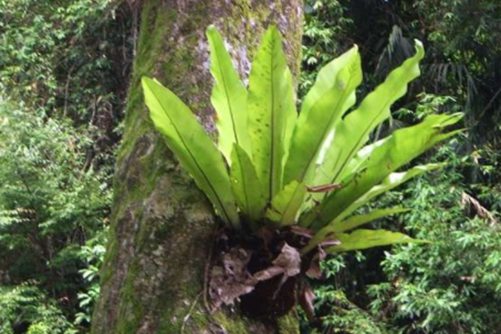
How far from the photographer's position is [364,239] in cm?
97

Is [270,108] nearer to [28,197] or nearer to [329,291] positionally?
[329,291]

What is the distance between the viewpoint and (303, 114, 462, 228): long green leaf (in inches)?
34.5

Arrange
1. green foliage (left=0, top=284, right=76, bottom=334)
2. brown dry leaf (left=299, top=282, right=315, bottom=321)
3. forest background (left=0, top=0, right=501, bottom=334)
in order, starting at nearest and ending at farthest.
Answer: brown dry leaf (left=299, top=282, right=315, bottom=321) < forest background (left=0, top=0, right=501, bottom=334) < green foliage (left=0, top=284, right=76, bottom=334)

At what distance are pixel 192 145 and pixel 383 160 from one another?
0.87 ft

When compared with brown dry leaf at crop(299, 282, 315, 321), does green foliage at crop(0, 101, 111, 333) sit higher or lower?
higher

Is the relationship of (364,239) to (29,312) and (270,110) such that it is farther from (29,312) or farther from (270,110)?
(29,312)

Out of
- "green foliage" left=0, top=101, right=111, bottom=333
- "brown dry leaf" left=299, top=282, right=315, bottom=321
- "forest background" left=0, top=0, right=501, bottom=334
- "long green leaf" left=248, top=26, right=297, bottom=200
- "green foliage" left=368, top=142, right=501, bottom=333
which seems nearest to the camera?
"long green leaf" left=248, top=26, right=297, bottom=200

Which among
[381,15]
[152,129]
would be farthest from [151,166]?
[381,15]

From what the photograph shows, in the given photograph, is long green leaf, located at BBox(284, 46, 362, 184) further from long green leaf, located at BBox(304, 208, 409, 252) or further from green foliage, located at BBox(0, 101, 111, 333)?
green foliage, located at BBox(0, 101, 111, 333)

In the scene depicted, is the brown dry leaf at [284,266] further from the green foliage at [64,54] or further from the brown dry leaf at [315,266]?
the green foliage at [64,54]

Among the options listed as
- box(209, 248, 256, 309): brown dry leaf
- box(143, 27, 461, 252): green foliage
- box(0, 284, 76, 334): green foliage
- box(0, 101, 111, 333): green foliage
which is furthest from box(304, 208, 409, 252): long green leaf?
box(0, 101, 111, 333): green foliage

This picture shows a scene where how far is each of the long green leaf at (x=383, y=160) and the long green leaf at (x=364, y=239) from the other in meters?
0.04

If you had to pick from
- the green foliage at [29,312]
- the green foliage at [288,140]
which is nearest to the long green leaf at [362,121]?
the green foliage at [288,140]

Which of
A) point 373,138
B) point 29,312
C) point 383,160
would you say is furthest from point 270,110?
point 29,312
